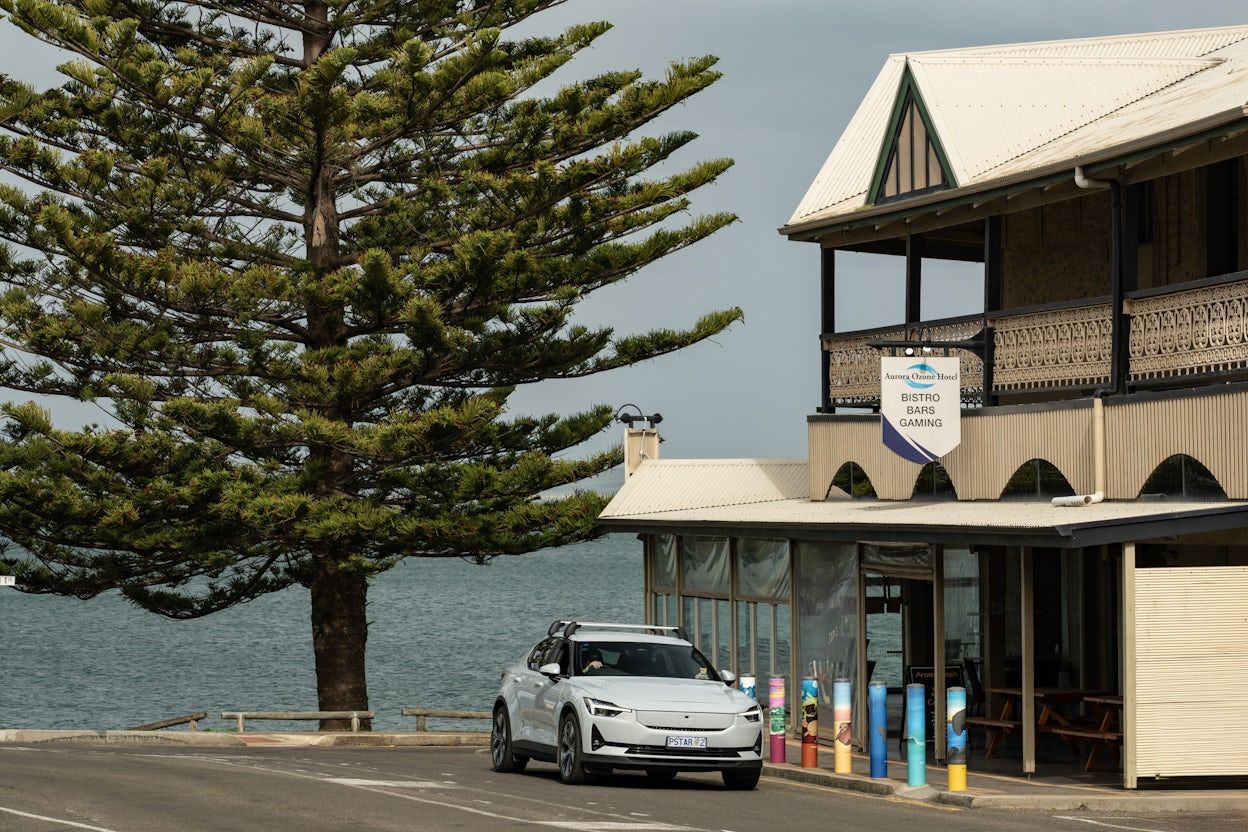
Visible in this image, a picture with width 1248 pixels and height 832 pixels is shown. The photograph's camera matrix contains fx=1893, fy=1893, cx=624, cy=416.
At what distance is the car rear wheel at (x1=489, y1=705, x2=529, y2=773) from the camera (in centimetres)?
2061

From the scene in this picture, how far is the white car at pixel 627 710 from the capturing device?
17.9 m

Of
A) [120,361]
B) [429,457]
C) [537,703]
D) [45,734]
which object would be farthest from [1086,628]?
[120,361]

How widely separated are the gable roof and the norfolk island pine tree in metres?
7.94

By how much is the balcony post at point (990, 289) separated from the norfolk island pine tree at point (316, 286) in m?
11.9

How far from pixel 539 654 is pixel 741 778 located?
2996 millimetres

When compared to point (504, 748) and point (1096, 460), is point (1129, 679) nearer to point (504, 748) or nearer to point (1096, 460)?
point (1096, 460)

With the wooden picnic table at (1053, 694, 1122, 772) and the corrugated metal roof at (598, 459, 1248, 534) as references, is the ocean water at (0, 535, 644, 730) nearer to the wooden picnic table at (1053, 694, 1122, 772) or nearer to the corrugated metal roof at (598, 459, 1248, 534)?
the corrugated metal roof at (598, 459, 1248, 534)

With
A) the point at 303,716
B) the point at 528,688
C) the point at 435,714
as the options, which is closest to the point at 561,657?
the point at 528,688

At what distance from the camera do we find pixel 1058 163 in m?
21.6

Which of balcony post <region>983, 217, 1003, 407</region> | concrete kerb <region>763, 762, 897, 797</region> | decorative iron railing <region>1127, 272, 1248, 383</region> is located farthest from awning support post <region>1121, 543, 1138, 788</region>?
balcony post <region>983, 217, 1003, 407</region>

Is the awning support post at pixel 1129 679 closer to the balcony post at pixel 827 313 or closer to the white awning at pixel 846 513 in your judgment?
the white awning at pixel 846 513

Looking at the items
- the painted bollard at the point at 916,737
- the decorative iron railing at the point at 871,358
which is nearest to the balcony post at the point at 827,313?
the decorative iron railing at the point at 871,358

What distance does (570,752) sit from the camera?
18.5 metres

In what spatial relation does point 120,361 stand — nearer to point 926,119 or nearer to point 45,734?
point 45,734
